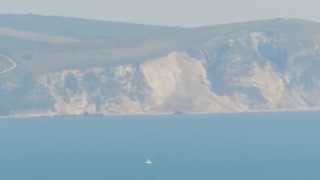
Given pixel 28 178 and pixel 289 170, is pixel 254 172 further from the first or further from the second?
pixel 28 178

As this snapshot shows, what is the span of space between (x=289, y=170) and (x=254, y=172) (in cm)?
539

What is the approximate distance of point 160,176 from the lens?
19475 centimetres

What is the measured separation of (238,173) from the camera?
195 m

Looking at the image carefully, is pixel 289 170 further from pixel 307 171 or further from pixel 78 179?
pixel 78 179

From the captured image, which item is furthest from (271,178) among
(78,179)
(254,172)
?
(78,179)

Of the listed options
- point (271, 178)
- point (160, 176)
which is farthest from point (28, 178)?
point (271, 178)

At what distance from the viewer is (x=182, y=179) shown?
189 meters

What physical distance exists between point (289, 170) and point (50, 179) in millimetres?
30218

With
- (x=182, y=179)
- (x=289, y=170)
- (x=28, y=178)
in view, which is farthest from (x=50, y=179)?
(x=289, y=170)

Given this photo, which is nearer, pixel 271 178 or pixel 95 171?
pixel 271 178

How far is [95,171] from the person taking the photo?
200m

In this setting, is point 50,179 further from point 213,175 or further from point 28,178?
point 213,175

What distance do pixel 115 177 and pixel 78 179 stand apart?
473 centimetres

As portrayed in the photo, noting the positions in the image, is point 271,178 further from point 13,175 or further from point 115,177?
point 13,175
